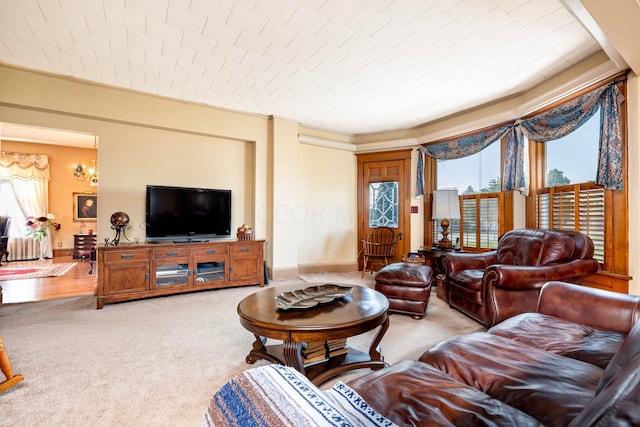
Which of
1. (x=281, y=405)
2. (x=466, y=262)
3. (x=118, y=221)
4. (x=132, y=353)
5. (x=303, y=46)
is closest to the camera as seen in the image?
(x=281, y=405)

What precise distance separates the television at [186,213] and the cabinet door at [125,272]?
48 cm

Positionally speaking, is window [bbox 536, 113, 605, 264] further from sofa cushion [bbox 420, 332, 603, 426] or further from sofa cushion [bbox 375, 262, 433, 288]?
sofa cushion [bbox 420, 332, 603, 426]

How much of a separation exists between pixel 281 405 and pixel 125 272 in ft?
12.2

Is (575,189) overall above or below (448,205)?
above

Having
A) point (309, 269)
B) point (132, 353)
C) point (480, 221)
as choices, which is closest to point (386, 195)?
point (480, 221)

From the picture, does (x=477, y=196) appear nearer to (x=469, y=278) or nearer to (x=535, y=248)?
(x=535, y=248)

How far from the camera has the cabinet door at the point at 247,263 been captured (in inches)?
168

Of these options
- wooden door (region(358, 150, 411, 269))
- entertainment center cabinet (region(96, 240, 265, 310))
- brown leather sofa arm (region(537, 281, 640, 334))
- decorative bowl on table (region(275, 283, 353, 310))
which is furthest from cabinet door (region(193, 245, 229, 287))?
brown leather sofa arm (region(537, 281, 640, 334))

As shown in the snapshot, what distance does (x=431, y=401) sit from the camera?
39.8 inches

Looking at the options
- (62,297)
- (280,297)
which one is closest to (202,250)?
(62,297)

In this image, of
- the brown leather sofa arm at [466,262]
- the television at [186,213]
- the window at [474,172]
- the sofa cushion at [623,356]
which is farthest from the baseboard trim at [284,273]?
the sofa cushion at [623,356]

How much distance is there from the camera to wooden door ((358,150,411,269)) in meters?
5.45

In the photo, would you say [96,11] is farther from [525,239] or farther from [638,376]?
[525,239]

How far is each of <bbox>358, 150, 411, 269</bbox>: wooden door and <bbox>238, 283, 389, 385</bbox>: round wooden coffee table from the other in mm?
3352
